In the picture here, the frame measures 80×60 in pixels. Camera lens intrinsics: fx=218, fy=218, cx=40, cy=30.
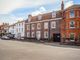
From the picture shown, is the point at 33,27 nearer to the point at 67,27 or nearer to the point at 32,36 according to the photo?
the point at 32,36

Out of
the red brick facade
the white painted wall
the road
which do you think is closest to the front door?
the red brick facade

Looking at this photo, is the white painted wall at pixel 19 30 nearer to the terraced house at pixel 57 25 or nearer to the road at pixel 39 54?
the terraced house at pixel 57 25

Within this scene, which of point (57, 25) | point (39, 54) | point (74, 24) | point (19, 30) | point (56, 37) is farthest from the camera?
point (19, 30)

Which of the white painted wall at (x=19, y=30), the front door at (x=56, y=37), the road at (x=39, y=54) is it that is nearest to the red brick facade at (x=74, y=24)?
the front door at (x=56, y=37)

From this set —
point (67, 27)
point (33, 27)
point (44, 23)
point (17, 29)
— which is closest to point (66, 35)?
point (67, 27)

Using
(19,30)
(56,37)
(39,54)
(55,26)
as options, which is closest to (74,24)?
(55,26)

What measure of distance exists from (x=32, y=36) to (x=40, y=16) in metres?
8.31

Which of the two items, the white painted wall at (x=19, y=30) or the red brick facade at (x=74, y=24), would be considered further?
the white painted wall at (x=19, y=30)

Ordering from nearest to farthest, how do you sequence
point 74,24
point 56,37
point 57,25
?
Result: 1. point 74,24
2. point 57,25
3. point 56,37

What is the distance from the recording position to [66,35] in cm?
5822

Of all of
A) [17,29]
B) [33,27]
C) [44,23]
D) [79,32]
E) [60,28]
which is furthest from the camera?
[17,29]

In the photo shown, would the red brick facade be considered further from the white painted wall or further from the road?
the white painted wall

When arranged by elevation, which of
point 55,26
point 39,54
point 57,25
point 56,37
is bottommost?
point 39,54

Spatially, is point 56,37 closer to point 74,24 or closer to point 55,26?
point 55,26
